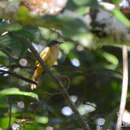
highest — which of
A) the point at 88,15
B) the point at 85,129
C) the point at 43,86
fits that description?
the point at 43,86

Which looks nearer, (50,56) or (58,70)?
(58,70)

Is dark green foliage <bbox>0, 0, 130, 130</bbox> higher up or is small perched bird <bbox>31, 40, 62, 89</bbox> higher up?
small perched bird <bbox>31, 40, 62, 89</bbox>

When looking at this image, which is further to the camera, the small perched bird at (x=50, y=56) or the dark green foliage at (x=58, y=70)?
the small perched bird at (x=50, y=56)

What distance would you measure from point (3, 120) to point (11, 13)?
5.36ft

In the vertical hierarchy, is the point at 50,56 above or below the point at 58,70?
above

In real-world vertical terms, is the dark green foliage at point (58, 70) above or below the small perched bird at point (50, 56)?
below

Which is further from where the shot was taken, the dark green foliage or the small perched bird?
the small perched bird

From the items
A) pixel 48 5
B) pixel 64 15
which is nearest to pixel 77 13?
pixel 64 15

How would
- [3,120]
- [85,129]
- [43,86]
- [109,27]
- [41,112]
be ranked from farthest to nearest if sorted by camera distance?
[43,86]
[41,112]
[3,120]
[85,129]
[109,27]

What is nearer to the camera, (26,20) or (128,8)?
(26,20)

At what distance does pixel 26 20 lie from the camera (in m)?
1.39

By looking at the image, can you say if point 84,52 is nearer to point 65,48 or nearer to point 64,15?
point 65,48

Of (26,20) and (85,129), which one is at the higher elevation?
(26,20)

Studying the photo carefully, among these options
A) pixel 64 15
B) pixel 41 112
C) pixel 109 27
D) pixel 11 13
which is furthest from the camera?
pixel 41 112
